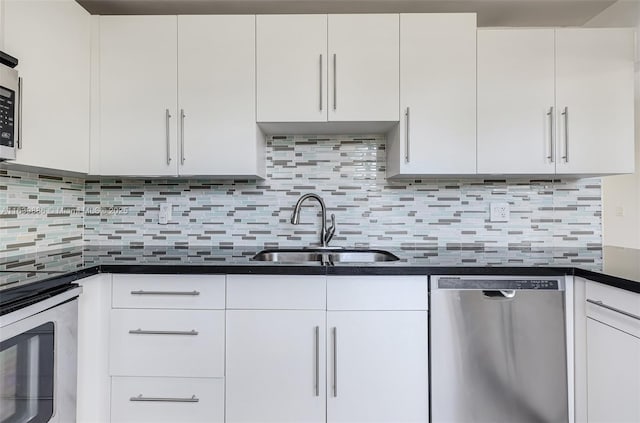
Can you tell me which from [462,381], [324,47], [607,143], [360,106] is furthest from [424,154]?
[462,381]

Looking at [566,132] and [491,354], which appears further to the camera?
[566,132]

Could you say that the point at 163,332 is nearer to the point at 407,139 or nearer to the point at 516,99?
the point at 407,139

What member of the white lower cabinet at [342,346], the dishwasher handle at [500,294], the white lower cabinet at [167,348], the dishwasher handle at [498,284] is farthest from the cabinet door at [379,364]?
the white lower cabinet at [167,348]

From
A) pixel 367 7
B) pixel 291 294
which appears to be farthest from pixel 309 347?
pixel 367 7

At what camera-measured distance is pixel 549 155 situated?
1881 mm

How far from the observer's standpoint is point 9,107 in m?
1.35

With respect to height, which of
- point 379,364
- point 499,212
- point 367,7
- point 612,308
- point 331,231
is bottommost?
point 379,364

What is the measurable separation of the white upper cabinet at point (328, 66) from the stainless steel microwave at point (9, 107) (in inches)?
37.6

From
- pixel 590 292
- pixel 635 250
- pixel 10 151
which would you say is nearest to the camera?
pixel 10 151

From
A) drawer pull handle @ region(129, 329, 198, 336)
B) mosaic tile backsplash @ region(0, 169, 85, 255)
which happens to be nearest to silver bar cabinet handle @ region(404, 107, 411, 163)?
drawer pull handle @ region(129, 329, 198, 336)

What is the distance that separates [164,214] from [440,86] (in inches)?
65.3

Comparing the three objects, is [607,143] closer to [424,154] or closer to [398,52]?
[424,154]

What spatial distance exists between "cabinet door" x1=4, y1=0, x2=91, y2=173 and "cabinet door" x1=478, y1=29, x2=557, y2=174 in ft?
6.35

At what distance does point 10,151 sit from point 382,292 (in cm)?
148
